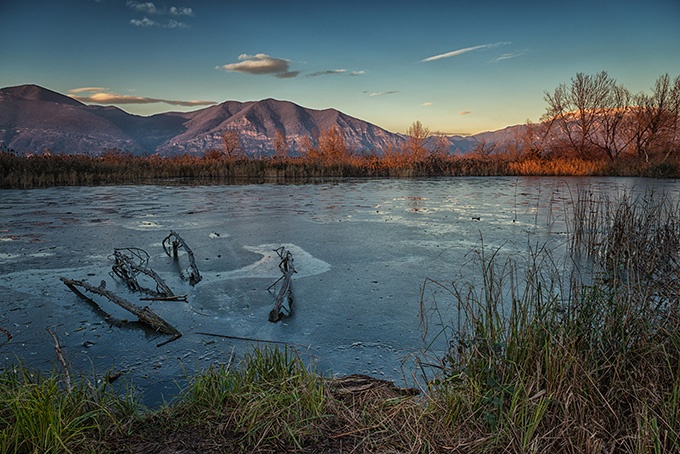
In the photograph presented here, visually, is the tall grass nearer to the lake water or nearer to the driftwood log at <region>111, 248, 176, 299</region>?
the lake water

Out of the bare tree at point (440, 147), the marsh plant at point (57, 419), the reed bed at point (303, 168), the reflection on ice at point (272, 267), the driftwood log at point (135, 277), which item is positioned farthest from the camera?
the bare tree at point (440, 147)

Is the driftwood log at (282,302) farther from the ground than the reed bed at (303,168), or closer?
closer

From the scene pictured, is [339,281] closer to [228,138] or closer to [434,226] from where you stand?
[434,226]

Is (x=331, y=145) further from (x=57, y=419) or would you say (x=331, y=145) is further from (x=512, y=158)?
(x=57, y=419)

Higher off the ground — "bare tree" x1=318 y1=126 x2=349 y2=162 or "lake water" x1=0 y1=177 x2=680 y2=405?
"bare tree" x1=318 y1=126 x2=349 y2=162

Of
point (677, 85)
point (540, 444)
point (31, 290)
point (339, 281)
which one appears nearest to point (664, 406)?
point (540, 444)

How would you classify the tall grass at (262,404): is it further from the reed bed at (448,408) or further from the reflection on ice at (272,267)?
the reflection on ice at (272,267)

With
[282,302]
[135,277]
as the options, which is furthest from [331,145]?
[282,302]

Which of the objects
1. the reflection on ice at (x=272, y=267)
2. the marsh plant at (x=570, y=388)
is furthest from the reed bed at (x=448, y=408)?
the reflection on ice at (x=272, y=267)

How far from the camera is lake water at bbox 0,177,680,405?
11.9ft

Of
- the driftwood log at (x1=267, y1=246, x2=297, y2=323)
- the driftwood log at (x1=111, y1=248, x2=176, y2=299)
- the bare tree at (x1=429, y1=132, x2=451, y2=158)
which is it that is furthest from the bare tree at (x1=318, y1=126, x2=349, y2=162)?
the driftwood log at (x1=267, y1=246, x2=297, y2=323)

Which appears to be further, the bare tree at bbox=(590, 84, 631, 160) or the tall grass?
the bare tree at bbox=(590, 84, 631, 160)

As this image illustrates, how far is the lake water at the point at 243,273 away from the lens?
3.63 meters

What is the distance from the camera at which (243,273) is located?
6051mm
